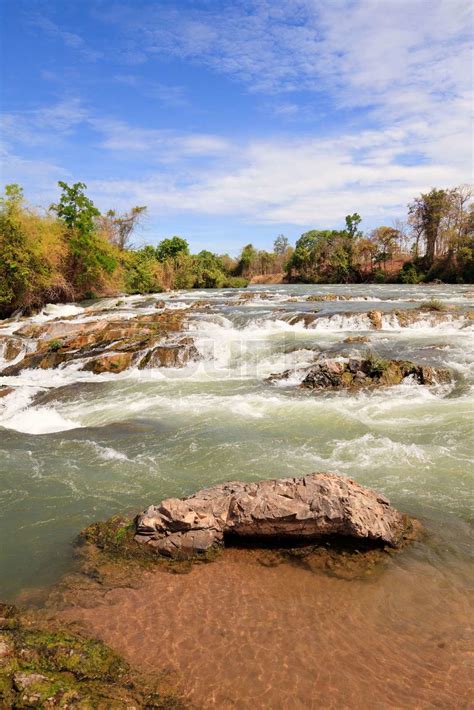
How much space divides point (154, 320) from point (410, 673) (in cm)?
1372

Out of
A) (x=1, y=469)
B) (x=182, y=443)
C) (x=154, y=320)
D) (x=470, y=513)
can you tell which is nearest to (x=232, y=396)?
(x=182, y=443)

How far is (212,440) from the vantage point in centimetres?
670

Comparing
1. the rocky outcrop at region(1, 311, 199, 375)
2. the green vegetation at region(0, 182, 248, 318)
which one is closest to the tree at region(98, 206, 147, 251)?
the green vegetation at region(0, 182, 248, 318)

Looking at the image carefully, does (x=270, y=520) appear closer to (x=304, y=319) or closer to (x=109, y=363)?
(x=109, y=363)

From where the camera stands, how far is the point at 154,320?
15391mm

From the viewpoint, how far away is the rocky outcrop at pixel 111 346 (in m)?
11.7

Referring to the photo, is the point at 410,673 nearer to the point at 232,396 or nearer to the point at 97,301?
the point at 232,396

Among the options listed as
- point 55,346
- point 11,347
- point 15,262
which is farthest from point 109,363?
point 15,262

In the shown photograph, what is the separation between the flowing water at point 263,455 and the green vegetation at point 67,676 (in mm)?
283

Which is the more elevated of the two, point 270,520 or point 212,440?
point 270,520

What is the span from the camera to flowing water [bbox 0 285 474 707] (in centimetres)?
318

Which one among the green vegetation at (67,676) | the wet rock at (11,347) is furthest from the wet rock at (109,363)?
the green vegetation at (67,676)

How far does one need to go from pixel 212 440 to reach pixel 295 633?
388 centimetres

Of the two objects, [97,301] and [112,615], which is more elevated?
[97,301]
